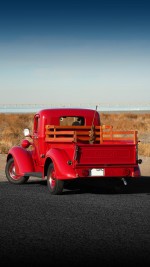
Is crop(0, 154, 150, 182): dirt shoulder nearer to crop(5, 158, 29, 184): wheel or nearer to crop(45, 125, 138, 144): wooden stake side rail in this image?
crop(5, 158, 29, 184): wheel

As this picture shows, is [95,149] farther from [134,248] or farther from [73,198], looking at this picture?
[134,248]

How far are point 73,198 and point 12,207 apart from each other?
72.2 inches

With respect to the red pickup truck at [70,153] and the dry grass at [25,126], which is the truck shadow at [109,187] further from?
the dry grass at [25,126]

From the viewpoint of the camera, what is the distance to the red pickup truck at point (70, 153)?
12.2 meters

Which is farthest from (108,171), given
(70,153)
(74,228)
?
(74,228)

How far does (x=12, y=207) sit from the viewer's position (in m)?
10.6

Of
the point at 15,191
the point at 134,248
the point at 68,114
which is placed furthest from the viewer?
the point at 68,114

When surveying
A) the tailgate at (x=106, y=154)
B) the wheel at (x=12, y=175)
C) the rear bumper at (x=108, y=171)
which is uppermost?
the tailgate at (x=106, y=154)

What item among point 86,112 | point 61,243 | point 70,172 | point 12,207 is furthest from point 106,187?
point 61,243

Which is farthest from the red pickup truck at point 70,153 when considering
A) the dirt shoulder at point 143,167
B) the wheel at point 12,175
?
the dirt shoulder at point 143,167

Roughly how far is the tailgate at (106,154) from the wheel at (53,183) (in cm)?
72

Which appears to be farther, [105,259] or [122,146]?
[122,146]

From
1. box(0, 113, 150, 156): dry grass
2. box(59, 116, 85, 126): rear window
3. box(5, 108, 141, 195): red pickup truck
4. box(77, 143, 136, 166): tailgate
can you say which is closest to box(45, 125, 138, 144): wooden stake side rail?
box(5, 108, 141, 195): red pickup truck

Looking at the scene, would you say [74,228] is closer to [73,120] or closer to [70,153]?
[70,153]
